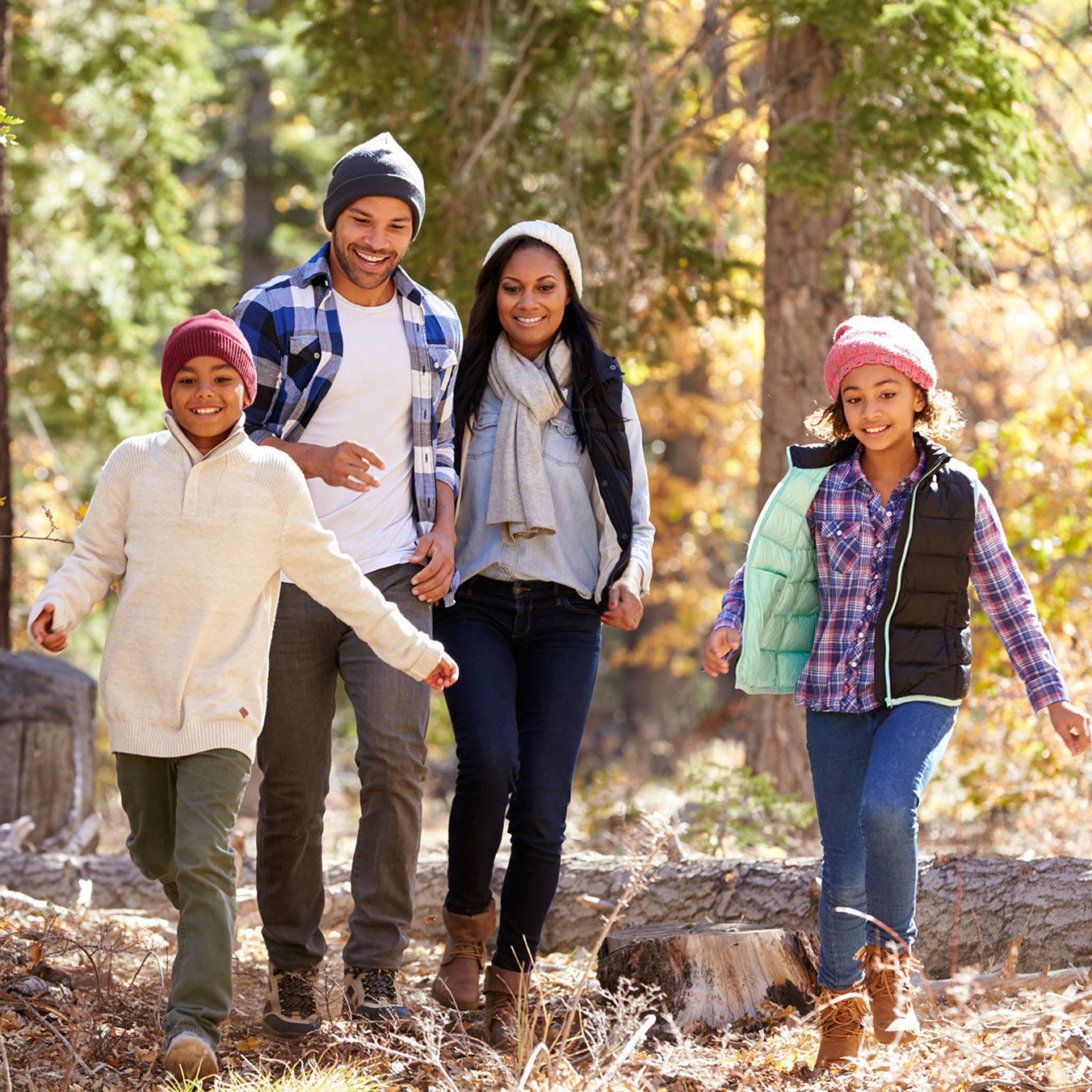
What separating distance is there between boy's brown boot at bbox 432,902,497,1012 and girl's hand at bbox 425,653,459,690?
1.00 m

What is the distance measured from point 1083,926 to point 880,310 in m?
3.86

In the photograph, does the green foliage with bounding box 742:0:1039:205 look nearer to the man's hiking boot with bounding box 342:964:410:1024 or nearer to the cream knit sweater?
the cream knit sweater

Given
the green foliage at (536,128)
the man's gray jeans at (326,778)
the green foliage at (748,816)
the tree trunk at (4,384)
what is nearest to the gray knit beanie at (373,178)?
the man's gray jeans at (326,778)

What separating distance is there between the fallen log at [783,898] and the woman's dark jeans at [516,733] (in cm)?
77

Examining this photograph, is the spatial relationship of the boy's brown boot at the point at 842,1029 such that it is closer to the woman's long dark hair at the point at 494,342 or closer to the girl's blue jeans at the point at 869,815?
the girl's blue jeans at the point at 869,815

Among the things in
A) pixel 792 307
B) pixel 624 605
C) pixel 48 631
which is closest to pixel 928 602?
pixel 624 605

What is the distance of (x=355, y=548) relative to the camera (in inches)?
158

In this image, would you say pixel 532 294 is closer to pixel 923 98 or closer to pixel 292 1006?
pixel 292 1006

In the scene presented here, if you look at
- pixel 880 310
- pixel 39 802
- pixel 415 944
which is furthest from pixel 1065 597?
pixel 39 802

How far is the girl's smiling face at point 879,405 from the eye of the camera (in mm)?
3969

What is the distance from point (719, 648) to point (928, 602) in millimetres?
650

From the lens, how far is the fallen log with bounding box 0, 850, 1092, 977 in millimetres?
4781

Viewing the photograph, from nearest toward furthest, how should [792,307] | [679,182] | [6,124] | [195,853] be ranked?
1. [195,853]
2. [6,124]
3. [792,307]
4. [679,182]

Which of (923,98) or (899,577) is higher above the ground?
(923,98)
